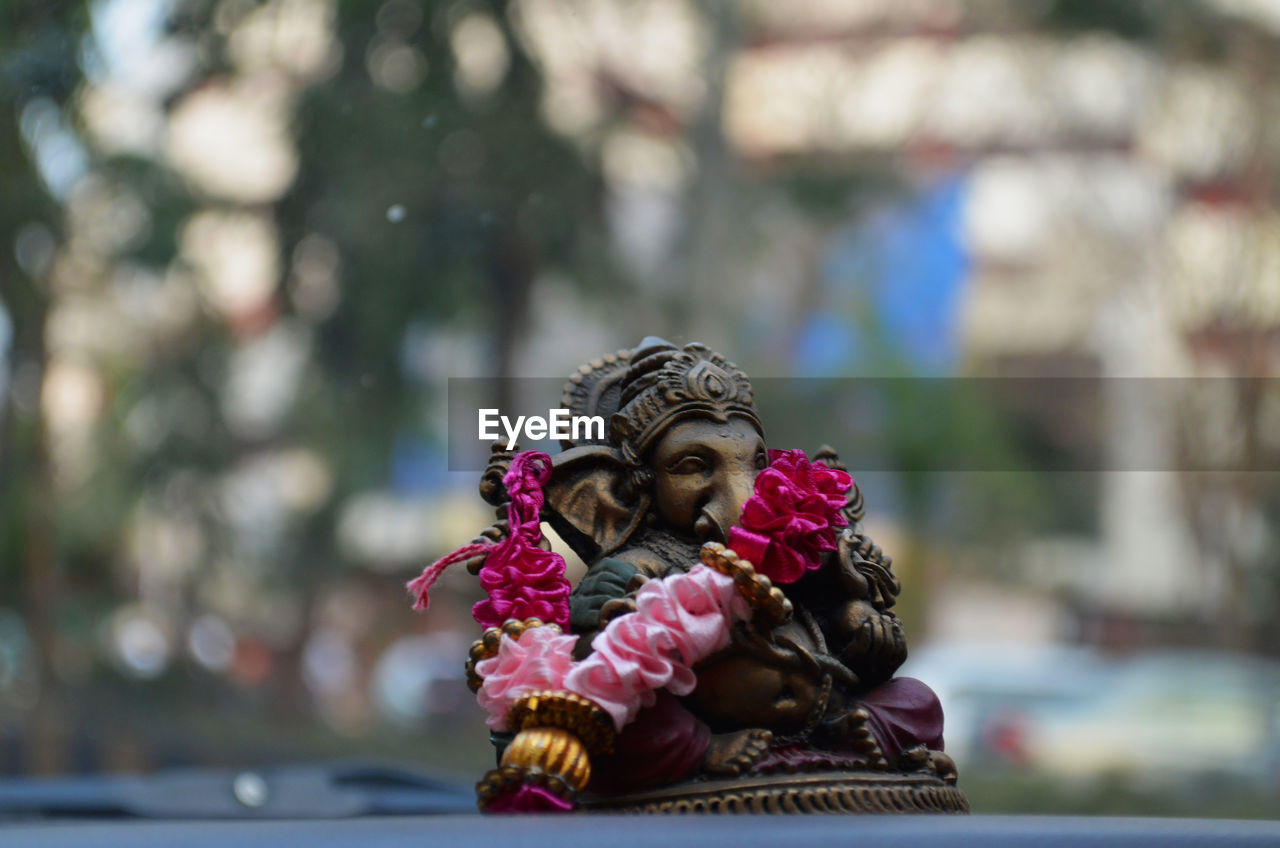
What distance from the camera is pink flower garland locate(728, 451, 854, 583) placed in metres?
1.24

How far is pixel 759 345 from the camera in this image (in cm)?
556

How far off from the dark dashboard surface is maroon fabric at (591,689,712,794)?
0.12 m

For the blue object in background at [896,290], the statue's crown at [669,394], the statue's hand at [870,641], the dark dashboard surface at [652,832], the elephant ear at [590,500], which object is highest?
the blue object in background at [896,290]

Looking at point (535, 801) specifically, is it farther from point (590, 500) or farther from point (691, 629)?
point (590, 500)

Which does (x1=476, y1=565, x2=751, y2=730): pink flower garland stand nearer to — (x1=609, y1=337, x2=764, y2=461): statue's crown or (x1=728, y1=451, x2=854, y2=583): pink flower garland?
(x1=728, y1=451, x2=854, y2=583): pink flower garland

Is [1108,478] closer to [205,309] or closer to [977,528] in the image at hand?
[977,528]

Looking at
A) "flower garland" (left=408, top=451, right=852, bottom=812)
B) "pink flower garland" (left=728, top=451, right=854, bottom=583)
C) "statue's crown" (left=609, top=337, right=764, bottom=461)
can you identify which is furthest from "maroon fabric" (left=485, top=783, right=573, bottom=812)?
"statue's crown" (left=609, top=337, right=764, bottom=461)

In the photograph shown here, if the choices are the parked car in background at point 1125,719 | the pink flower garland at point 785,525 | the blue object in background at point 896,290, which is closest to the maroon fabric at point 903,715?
the pink flower garland at point 785,525

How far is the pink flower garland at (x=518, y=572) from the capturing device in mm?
1295

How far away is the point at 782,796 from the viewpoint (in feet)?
3.88

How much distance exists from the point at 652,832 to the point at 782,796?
0.21 m

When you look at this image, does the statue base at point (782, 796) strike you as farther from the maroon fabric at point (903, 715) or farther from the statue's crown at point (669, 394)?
the statue's crown at point (669, 394)

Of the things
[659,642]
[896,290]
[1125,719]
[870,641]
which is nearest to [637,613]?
[659,642]

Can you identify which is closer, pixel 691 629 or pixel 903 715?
pixel 691 629
